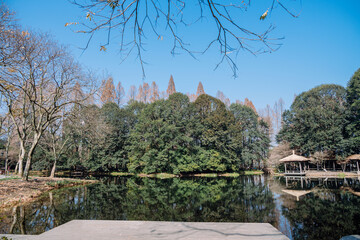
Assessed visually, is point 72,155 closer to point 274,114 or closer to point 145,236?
point 145,236

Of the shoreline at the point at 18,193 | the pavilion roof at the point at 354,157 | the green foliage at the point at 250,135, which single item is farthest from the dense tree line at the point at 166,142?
the shoreline at the point at 18,193

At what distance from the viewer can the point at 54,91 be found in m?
12.0

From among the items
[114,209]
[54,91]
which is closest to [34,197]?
[114,209]

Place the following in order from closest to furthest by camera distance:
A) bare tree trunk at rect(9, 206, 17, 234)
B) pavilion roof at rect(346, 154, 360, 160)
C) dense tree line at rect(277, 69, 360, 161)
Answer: bare tree trunk at rect(9, 206, 17, 234)
pavilion roof at rect(346, 154, 360, 160)
dense tree line at rect(277, 69, 360, 161)

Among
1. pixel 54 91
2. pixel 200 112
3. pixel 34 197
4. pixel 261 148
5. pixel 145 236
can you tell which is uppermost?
pixel 200 112

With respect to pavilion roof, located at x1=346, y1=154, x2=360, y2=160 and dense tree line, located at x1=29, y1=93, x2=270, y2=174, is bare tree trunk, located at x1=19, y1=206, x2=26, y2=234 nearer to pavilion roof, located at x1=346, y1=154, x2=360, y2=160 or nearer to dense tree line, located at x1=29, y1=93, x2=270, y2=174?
dense tree line, located at x1=29, y1=93, x2=270, y2=174

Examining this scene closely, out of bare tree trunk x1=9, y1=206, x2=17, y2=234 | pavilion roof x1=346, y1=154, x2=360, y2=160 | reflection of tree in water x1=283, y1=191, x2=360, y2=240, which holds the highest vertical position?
pavilion roof x1=346, y1=154, x2=360, y2=160

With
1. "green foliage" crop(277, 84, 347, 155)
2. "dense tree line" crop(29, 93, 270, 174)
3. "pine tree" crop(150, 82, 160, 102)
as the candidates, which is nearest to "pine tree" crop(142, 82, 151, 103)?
"pine tree" crop(150, 82, 160, 102)

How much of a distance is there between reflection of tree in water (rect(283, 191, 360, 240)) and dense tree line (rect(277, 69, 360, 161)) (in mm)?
19550

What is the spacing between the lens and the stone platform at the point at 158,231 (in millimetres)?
3270

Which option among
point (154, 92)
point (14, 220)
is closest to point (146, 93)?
point (154, 92)

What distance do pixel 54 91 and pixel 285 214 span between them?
13344mm

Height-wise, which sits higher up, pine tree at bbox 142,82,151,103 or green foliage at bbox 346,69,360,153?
pine tree at bbox 142,82,151,103

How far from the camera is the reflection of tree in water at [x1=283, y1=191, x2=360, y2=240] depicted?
4699 mm
